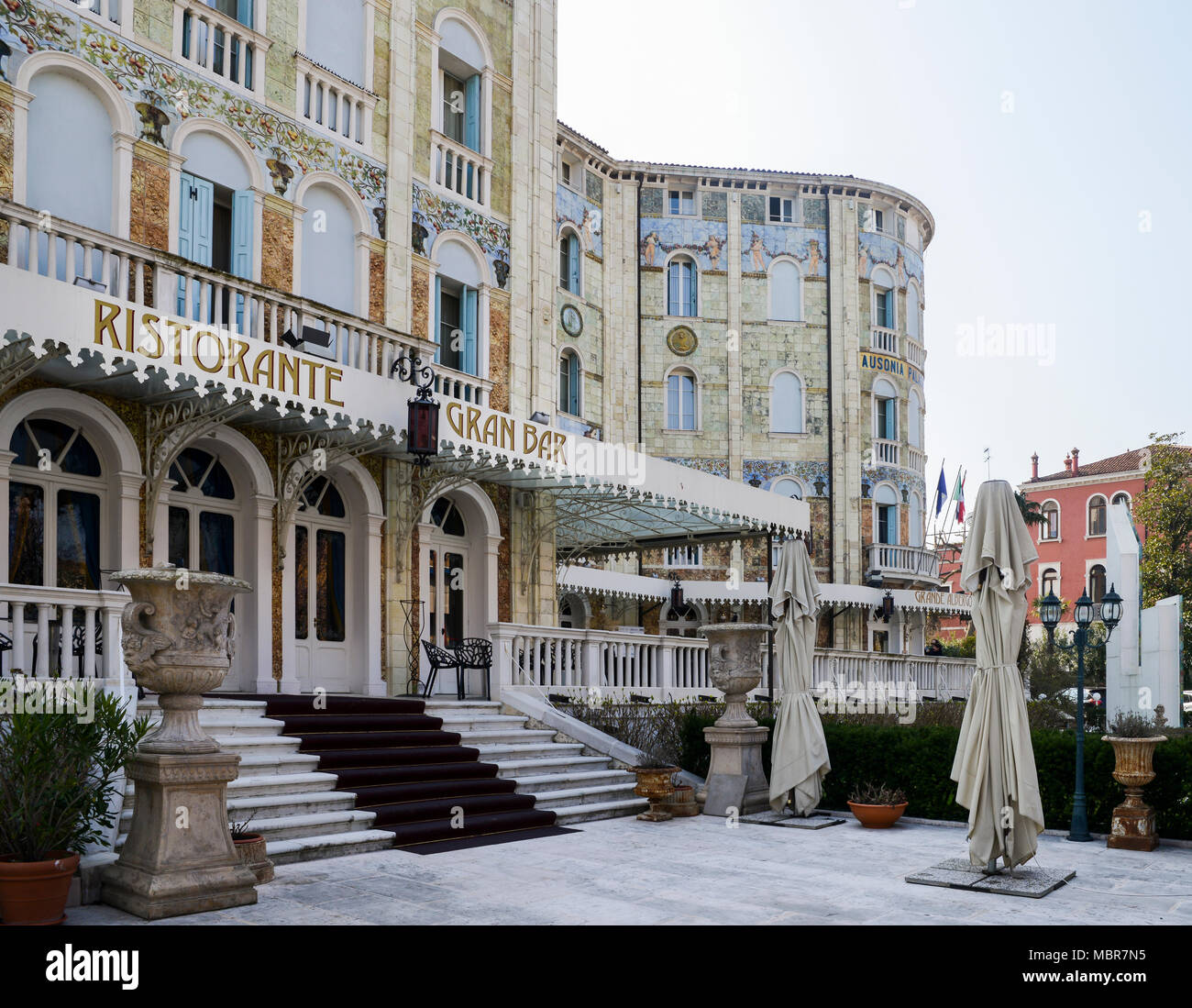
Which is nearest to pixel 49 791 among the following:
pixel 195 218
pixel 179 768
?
pixel 179 768

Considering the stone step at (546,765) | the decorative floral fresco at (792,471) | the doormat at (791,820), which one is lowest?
the doormat at (791,820)

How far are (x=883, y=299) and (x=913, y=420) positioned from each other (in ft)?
13.7

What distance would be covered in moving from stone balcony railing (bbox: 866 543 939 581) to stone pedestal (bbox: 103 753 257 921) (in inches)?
1149

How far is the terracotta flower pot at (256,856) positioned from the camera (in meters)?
8.21

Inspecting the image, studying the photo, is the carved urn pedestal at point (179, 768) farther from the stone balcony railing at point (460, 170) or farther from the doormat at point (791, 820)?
the stone balcony railing at point (460, 170)

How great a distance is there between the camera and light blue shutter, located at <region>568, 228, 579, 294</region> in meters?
32.8

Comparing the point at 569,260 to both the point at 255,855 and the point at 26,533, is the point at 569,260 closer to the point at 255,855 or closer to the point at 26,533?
the point at 26,533

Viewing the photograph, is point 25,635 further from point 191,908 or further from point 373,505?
point 373,505

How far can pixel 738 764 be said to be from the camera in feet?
41.8

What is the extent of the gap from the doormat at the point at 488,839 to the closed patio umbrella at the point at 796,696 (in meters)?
2.57

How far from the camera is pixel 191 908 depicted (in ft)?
24.2

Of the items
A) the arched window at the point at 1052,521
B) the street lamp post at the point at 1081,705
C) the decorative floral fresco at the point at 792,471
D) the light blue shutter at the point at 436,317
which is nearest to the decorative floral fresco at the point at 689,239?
the decorative floral fresco at the point at 792,471
